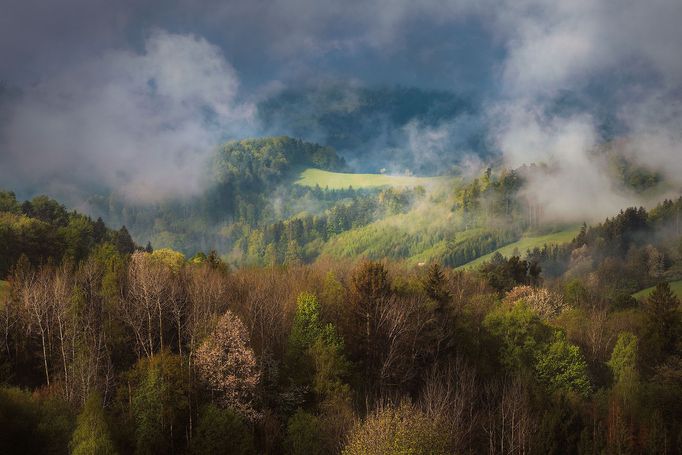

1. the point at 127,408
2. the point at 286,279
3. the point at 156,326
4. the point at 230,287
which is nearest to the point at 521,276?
the point at 286,279

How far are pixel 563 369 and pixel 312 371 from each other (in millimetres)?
41093

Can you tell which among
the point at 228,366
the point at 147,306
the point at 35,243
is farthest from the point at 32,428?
the point at 35,243

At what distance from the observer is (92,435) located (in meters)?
46.4

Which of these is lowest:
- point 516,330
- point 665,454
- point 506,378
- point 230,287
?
point 665,454

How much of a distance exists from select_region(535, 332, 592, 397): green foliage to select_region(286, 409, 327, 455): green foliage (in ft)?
141

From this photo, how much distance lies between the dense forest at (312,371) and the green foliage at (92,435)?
0.13 metres

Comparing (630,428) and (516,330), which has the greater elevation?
(516,330)

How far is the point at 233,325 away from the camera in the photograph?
62219 mm

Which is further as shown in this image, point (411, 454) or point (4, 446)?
point (4, 446)

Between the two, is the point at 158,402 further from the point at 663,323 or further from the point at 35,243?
the point at 35,243

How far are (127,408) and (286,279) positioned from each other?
199 ft

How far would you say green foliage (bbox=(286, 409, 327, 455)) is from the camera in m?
53.8

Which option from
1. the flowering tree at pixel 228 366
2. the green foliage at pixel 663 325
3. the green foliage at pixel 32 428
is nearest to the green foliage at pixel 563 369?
the green foliage at pixel 663 325

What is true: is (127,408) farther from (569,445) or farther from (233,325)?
(569,445)
